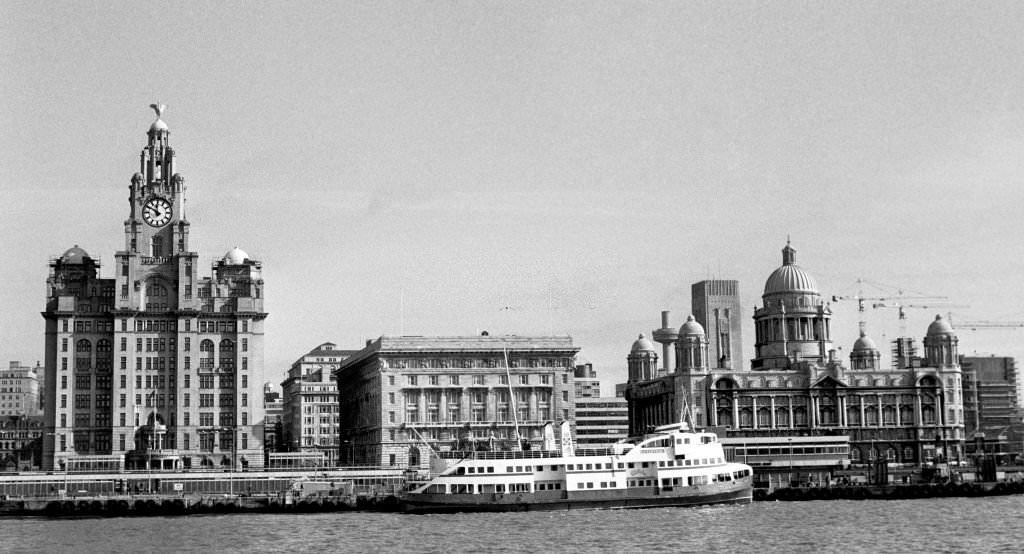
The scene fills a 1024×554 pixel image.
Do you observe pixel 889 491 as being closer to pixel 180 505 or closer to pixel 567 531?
pixel 567 531

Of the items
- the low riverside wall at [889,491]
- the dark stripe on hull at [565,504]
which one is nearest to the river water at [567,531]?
the dark stripe on hull at [565,504]

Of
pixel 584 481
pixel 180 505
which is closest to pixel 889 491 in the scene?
pixel 584 481

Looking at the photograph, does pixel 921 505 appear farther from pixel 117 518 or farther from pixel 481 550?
pixel 117 518

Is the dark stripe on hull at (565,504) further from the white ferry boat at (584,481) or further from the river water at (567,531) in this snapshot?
the river water at (567,531)

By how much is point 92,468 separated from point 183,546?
296 ft

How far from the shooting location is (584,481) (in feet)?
500

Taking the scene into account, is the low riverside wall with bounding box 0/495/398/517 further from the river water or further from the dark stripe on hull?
the dark stripe on hull

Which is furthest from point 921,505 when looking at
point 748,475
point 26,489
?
point 26,489

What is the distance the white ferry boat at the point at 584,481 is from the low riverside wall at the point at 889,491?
956 inches

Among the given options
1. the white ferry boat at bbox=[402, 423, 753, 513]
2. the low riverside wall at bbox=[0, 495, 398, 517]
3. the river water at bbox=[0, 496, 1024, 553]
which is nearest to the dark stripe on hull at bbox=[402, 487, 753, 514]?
the white ferry boat at bbox=[402, 423, 753, 513]

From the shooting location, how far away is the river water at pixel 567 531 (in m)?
111

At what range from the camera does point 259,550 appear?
110 meters

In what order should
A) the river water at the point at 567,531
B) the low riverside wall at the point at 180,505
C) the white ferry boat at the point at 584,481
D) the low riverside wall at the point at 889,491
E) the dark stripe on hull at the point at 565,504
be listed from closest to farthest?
the river water at the point at 567,531, the dark stripe on hull at the point at 565,504, the white ferry boat at the point at 584,481, the low riverside wall at the point at 180,505, the low riverside wall at the point at 889,491

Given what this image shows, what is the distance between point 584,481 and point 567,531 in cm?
2864
